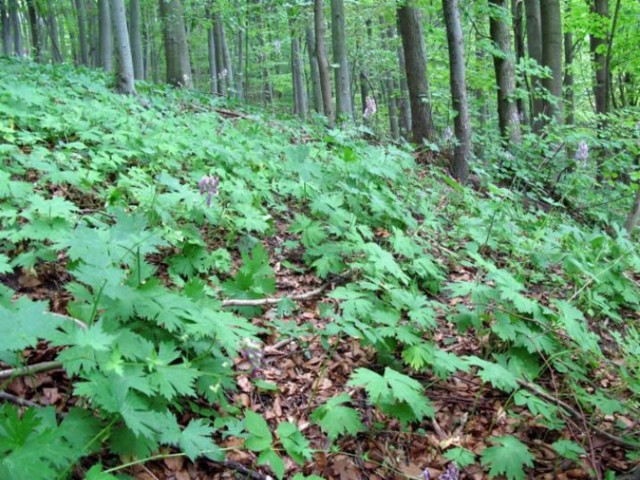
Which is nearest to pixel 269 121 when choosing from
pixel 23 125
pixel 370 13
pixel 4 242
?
pixel 370 13

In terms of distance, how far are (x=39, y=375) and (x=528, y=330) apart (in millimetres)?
2747

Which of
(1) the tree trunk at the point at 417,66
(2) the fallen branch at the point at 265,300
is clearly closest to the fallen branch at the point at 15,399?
(2) the fallen branch at the point at 265,300

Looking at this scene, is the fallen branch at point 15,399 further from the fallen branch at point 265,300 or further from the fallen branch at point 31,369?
the fallen branch at point 265,300

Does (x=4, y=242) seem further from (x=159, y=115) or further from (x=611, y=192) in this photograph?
(x=611, y=192)

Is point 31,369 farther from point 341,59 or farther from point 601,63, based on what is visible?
point 601,63

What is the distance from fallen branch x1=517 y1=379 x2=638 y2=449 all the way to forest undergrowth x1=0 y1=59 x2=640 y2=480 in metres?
0.01

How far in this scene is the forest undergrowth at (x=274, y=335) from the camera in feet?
6.32

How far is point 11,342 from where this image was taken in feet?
5.43

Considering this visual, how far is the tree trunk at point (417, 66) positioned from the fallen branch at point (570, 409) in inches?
215

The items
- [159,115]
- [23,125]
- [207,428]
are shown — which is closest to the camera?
[207,428]

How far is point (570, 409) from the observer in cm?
271

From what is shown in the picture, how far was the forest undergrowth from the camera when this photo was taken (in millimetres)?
1926

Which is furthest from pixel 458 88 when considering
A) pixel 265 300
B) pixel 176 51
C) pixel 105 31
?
pixel 105 31

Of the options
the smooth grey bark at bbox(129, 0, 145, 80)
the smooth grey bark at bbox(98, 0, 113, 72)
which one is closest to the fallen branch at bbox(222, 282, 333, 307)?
the smooth grey bark at bbox(98, 0, 113, 72)
